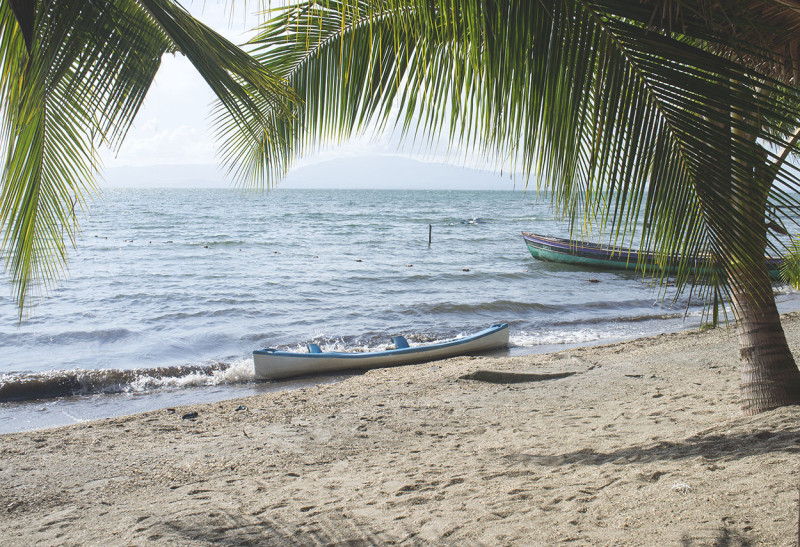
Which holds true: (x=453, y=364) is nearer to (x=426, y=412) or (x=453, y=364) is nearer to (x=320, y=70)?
(x=426, y=412)

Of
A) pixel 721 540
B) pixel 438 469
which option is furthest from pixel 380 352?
pixel 721 540

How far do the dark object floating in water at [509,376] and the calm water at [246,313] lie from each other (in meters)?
2.93

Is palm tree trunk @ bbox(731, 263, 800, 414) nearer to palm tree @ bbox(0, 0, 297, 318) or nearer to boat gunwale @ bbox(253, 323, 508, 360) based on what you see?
palm tree @ bbox(0, 0, 297, 318)

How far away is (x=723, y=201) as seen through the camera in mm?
2182

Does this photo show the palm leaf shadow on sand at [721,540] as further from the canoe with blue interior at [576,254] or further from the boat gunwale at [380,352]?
the canoe with blue interior at [576,254]

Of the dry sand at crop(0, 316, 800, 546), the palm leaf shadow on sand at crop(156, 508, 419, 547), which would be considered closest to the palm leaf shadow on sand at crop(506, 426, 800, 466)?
the dry sand at crop(0, 316, 800, 546)

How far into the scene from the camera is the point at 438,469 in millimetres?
4488

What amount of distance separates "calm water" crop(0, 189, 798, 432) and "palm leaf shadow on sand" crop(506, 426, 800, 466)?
6045 mm

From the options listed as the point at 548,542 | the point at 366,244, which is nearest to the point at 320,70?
the point at 548,542

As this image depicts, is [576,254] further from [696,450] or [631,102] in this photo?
[631,102]

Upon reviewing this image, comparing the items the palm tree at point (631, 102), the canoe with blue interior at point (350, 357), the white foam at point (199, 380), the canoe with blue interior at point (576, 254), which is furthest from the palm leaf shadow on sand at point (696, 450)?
the canoe with blue interior at point (576, 254)

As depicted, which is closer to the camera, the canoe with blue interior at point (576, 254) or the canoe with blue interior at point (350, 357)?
the canoe with blue interior at point (350, 357)

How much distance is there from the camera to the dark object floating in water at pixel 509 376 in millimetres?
8227

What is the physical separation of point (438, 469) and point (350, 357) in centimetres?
594
